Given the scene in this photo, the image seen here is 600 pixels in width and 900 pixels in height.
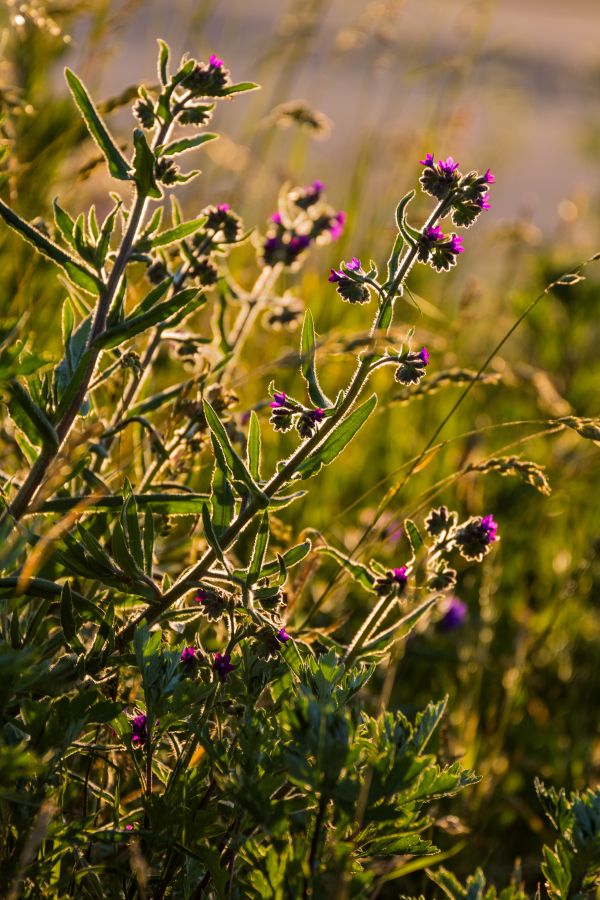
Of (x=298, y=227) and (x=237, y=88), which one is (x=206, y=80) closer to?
(x=237, y=88)

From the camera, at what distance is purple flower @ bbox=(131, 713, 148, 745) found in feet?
4.93

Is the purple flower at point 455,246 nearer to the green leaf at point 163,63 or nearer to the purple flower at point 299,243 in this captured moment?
the green leaf at point 163,63

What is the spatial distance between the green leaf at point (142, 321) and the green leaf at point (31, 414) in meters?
0.13

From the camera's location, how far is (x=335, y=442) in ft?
5.22

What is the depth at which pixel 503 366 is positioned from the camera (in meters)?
3.04

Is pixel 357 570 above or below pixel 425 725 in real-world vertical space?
above

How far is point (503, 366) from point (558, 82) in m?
15.9

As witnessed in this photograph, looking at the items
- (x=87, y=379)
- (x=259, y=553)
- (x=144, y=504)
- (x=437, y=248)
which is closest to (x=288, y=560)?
(x=259, y=553)

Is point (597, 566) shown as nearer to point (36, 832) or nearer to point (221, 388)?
point (221, 388)

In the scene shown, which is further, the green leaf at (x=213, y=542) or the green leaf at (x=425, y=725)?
the green leaf at (x=213, y=542)

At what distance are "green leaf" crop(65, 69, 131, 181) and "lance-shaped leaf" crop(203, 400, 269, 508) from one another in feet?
1.47

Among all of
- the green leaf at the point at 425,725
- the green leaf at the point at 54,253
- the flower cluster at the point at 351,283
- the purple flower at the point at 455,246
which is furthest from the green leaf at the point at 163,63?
the green leaf at the point at 425,725

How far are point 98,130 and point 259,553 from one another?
0.76m

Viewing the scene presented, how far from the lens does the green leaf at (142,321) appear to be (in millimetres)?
1560
